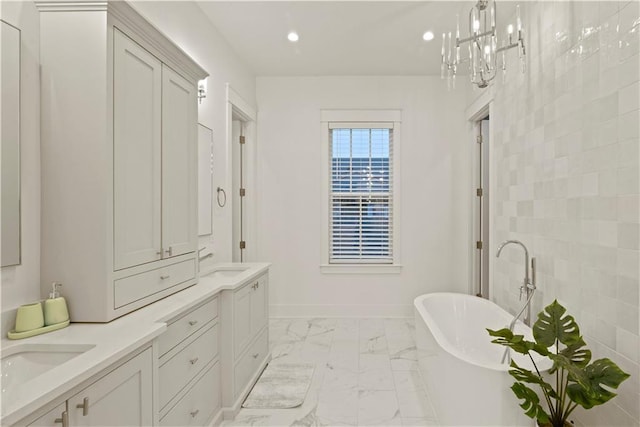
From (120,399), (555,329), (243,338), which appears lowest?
(243,338)

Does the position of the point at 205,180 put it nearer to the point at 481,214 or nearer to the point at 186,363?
the point at 186,363

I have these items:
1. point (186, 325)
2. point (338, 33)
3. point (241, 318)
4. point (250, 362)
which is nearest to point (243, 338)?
point (241, 318)

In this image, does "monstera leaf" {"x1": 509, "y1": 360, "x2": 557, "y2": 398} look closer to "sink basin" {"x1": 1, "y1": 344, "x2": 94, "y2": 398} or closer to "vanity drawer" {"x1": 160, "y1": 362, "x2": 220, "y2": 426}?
"vanity drawer" {"x1": 160, "y1": 362, "x2": 220, "y2": 426}

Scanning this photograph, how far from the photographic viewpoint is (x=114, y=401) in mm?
1259

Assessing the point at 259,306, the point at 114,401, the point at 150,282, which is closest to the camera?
the point at 114,401

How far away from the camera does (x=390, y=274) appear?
451 centimetres

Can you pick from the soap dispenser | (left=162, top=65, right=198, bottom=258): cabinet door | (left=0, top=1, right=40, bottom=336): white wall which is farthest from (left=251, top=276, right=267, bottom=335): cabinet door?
(left=0, top=1, right=40, bottom=336): white wall

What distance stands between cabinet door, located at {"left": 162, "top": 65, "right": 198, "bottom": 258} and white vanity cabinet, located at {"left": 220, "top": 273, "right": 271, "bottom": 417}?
1.62 feet

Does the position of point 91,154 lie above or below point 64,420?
above

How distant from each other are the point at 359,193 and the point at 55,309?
3544 millimetres

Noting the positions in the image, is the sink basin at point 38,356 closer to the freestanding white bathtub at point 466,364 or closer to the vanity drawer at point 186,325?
the vanity drawer at point 186,325

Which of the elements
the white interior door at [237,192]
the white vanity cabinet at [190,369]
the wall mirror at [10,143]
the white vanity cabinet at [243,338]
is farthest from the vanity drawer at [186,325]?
the white interior door at [237,192]

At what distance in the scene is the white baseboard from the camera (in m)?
4.50

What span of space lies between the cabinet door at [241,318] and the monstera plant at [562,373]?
1.56m
